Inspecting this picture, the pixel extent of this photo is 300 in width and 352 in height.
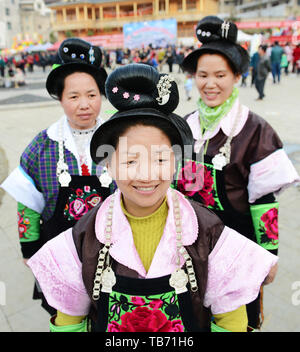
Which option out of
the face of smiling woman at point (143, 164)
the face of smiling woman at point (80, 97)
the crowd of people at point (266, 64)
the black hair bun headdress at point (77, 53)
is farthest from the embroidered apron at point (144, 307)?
the crowd of people at point (266, 64)

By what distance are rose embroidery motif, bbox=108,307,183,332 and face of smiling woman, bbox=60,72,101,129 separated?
117 centimetres

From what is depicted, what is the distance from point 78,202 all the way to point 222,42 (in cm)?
131

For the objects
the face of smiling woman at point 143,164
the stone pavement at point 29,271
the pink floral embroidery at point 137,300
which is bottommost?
the stone pavement at point 29,271

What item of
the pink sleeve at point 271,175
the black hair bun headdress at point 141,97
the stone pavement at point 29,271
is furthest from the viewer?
the stone pavement at point 29,271

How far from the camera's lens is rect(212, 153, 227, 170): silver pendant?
6.14ft

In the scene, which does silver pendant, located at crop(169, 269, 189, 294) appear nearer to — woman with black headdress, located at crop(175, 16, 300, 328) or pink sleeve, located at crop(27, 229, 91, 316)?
pink sleeve, located at crop(27, 229, 91, 316)

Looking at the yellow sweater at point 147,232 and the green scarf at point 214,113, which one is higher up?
the green scarf at point 214,113

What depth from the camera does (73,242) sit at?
130 centimetres

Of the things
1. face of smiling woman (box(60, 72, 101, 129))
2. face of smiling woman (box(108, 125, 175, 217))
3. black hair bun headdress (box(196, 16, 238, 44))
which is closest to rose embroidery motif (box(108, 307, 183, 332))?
face of smiling woman (box(108, 125, 175, 217))

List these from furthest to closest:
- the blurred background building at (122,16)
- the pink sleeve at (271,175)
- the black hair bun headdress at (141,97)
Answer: the blurred background building at (122,16) < the pink sleeve at (271,175) < the black hair bun headdress at (141,97)

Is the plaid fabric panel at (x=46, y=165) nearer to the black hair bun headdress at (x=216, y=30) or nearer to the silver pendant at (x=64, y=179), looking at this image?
the silver pendant at (x=64, y=179)

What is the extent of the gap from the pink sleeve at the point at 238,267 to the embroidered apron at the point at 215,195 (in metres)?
0.69

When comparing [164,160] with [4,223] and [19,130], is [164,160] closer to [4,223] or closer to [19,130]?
[4,223]

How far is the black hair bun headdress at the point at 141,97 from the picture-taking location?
3.65 feet
